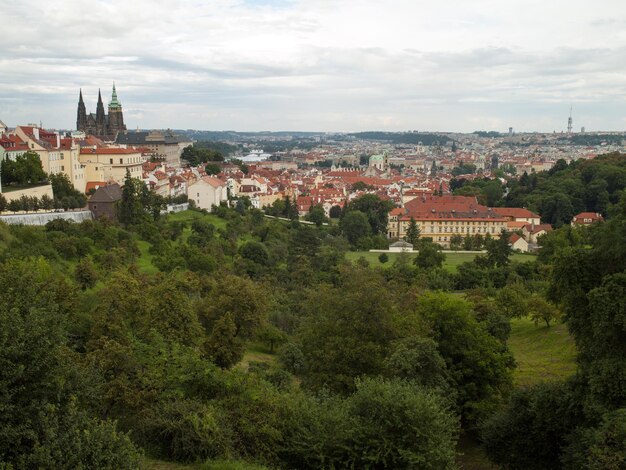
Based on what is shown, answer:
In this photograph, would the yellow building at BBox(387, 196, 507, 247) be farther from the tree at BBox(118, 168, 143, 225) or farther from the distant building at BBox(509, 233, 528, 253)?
the tree at BBox(118, 168, 143, 225)

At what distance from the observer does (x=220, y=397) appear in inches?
514

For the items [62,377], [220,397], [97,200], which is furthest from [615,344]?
[97,200]

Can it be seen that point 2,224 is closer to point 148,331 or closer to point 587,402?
point 148,331

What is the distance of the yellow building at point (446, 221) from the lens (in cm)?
7525

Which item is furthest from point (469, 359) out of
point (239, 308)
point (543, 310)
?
point (543, 310)

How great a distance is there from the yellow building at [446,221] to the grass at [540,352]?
41931mm

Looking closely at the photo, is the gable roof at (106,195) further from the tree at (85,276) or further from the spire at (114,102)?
the spire at (114,102)

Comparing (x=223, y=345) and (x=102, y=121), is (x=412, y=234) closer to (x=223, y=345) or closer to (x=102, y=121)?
(x=223, y=345)

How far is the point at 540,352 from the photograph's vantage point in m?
26.9

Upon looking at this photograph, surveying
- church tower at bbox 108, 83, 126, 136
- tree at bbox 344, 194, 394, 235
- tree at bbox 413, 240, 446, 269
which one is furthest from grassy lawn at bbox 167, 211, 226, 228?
church tower at bbox 108, 83, 126, 136

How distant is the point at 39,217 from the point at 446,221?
1943 inches

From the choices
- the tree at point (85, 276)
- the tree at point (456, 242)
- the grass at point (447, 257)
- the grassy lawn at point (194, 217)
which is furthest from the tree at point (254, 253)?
the tree at point (456, 242)

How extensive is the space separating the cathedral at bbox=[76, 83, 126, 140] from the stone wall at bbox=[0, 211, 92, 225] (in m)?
60.0

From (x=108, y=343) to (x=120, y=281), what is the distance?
4.58 meters
